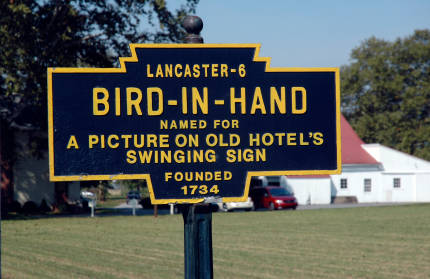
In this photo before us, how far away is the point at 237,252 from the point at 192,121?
13.5 metres

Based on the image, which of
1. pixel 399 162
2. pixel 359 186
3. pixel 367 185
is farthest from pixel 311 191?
pixel 399 162

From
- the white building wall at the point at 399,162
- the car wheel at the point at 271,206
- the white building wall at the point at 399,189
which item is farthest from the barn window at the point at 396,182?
the car wheel at the point at 271,206

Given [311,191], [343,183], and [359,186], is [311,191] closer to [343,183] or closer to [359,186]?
[343,183]

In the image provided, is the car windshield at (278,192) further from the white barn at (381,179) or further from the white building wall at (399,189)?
the white building wall at (399,189)

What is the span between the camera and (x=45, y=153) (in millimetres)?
46594

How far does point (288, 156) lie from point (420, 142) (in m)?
76.4

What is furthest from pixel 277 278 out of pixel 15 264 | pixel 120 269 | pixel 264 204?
pixel 264 204

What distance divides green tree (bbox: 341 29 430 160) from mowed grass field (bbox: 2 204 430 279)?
50322 mm

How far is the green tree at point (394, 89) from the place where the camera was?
77.8 m

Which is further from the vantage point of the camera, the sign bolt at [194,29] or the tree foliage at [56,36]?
the tree foliage at [56,36]

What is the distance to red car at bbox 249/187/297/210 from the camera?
47.0 m

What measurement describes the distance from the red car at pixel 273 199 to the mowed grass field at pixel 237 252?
17538mm

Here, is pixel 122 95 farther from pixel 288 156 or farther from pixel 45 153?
pixel 45 153

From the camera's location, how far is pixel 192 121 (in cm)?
559
